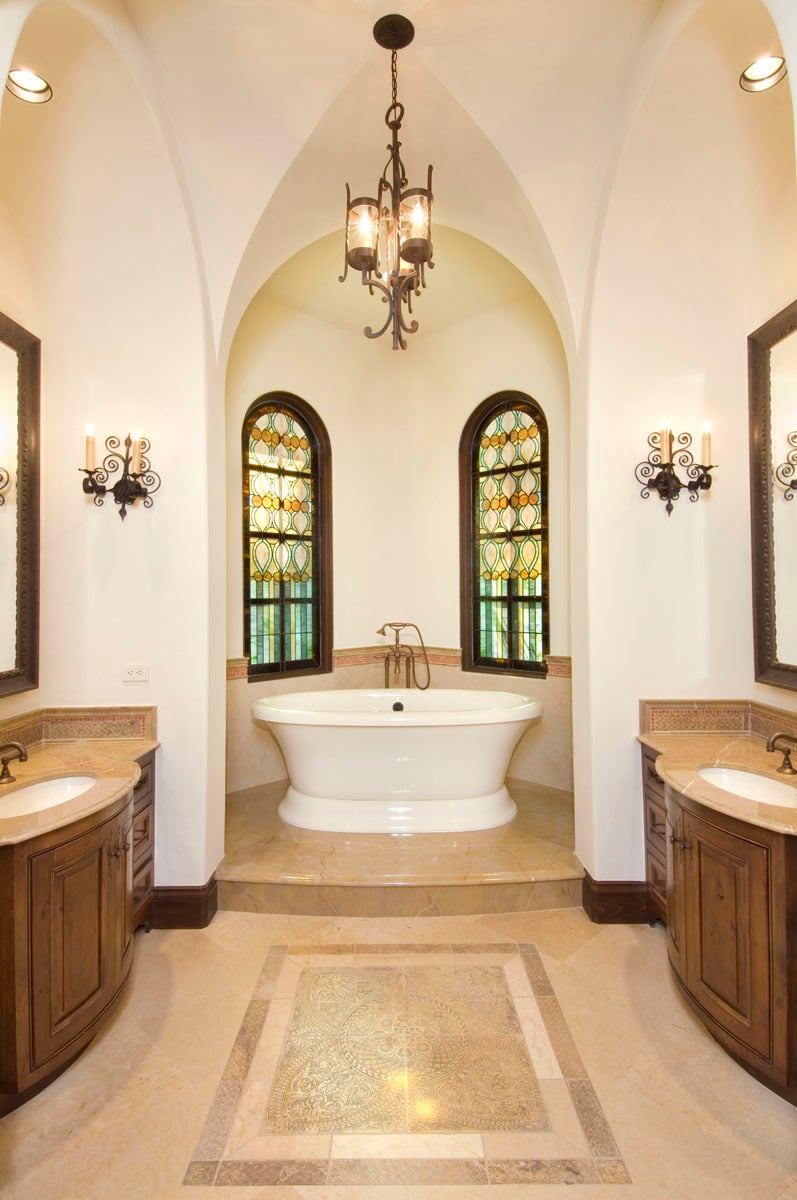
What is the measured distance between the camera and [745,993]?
1.69 metres

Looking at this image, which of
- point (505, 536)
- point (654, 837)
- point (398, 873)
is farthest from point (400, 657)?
point (654, 837)

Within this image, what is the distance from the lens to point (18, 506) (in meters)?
2.35

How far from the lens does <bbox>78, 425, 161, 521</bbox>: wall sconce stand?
2514 millimetres

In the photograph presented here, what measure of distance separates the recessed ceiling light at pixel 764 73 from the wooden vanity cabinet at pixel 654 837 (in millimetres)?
2451

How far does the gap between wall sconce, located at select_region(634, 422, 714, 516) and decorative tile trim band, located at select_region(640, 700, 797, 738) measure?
882mm

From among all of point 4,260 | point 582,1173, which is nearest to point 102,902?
point 582,1173

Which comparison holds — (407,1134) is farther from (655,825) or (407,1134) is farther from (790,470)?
(790,470)

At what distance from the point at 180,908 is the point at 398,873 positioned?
99cm

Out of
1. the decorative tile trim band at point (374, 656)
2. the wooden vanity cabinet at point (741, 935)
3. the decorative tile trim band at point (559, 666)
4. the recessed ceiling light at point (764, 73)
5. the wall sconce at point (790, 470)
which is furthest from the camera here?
the decorative tile trim band at point (374, 656)

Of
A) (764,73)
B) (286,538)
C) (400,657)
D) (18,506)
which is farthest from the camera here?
(400,657)

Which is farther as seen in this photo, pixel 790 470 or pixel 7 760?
pixel 790 470

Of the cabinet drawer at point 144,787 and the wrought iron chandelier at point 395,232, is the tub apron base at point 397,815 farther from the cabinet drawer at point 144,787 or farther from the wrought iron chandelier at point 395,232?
the wrought iron chandelier at point 395,232

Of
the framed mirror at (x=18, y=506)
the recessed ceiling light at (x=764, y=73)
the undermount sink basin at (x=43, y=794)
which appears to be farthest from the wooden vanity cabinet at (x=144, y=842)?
the recessed ceiling light at (x=764, y=73)

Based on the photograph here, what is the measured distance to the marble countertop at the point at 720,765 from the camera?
5.42 ft
